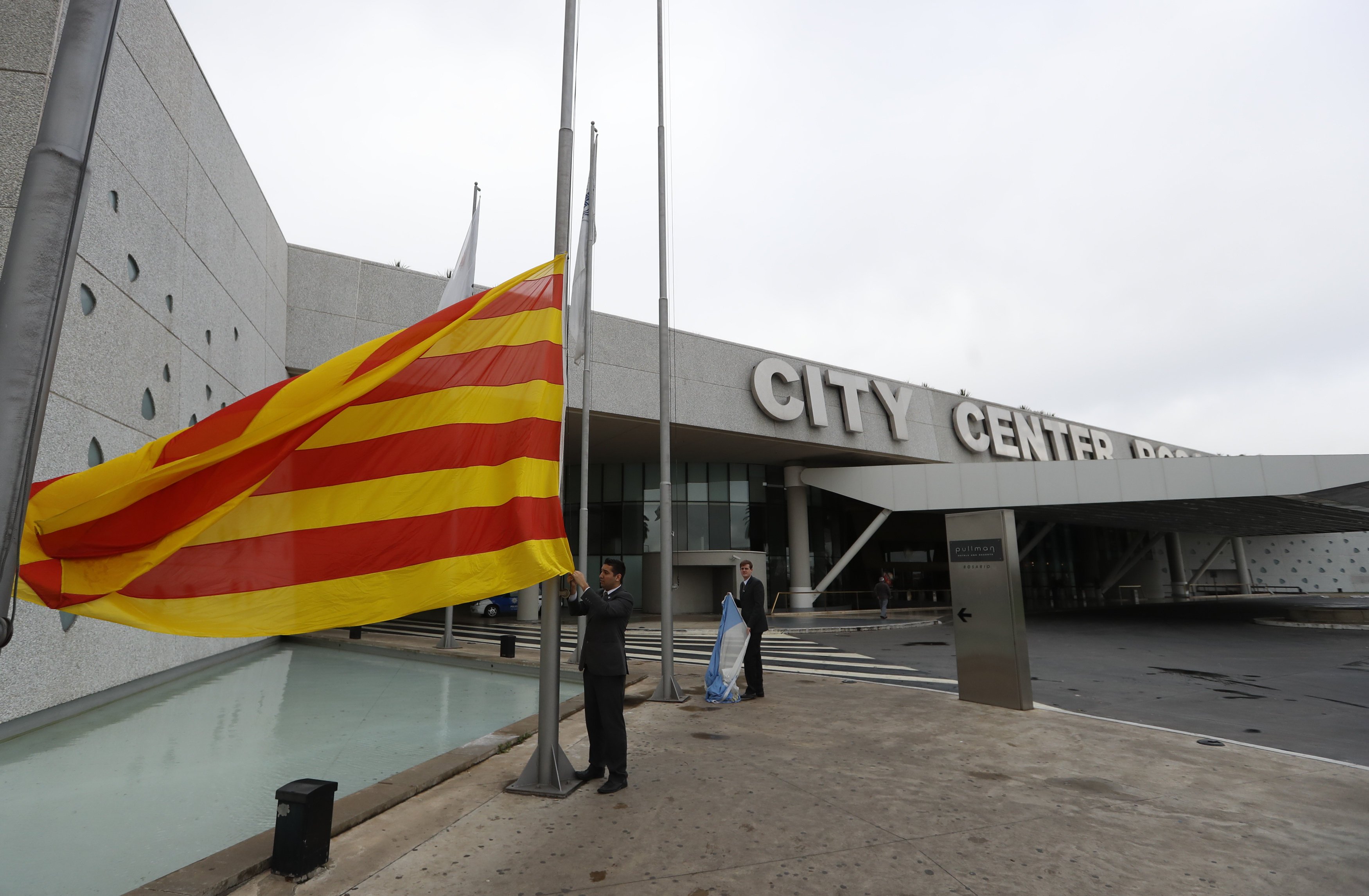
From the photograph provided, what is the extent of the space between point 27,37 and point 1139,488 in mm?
28544

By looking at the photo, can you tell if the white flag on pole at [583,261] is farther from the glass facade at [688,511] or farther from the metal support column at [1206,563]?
the metal support column at [1206,563]

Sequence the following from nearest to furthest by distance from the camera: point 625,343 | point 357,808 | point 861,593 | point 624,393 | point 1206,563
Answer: point 357,808
point 624,393
point 625,343
point 861,593
point 1206,563

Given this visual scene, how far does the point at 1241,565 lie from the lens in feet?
178

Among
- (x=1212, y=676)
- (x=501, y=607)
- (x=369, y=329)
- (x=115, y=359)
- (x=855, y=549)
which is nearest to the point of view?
(x=115, y=359)

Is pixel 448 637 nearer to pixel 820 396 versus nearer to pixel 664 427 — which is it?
pixel 664 427

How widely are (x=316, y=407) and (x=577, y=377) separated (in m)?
20.0

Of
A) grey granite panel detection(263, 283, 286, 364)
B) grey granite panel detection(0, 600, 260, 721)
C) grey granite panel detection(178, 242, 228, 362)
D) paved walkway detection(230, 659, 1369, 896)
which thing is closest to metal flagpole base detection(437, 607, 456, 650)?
grey granite panel detection(0, 600, 260, 721)

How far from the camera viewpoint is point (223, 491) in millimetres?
4141

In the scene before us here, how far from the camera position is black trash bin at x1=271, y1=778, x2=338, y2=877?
407 centimetres

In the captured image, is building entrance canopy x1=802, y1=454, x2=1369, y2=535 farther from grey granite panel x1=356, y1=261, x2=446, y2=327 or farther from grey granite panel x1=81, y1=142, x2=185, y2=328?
grey granite panel x1=81, y1=142, x2=185, y2=328

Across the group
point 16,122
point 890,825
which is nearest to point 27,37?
point 16,122

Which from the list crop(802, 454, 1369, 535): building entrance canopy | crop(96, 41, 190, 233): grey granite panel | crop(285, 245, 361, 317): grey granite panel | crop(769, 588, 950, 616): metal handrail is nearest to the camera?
crop(96, 41, 190, 233): grey granite panel

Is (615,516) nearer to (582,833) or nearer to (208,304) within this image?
(208,304)

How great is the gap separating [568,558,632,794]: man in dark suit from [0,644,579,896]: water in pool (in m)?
2.19
